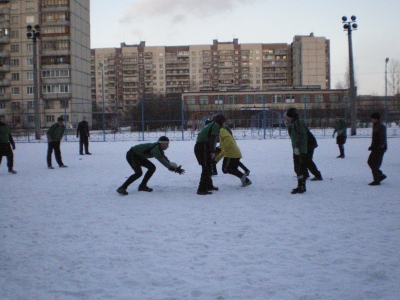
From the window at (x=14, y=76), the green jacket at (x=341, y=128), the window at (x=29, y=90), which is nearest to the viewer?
the green jacket at (x=341, y=128)

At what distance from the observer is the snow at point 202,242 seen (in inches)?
152

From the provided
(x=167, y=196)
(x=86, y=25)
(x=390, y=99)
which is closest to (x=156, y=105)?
(x=390, y=99)

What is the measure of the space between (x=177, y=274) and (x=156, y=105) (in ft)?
108

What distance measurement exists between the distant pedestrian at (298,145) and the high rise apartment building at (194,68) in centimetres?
11124

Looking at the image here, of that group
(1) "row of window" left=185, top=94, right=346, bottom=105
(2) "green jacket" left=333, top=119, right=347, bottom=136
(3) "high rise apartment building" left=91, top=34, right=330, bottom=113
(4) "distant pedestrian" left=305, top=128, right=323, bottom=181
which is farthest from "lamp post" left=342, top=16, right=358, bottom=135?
(3) "high rise apartment building" left=91, top=34, right=330, bottom=113

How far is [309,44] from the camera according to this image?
10500 cm

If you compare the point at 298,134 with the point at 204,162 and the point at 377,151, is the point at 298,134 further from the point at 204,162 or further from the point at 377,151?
the point at 377,151

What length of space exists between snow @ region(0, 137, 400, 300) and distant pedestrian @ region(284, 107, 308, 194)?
294 mm

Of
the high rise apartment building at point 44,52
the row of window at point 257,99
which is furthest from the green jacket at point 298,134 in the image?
the row of window at point 257,99

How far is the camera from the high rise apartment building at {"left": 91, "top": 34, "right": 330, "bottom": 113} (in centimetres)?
12212

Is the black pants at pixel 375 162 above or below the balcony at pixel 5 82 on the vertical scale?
below

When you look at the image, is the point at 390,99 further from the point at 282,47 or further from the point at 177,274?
the point at 282,47

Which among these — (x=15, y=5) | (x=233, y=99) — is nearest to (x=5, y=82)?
(x=15, y=5)

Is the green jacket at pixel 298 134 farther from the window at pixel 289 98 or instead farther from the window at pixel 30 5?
the window at pixel 289 98
